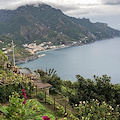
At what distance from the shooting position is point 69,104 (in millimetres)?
6906

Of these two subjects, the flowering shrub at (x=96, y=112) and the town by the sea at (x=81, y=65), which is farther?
the town by the sea at (x=81, y=65)

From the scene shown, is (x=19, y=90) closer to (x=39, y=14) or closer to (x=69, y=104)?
(x=69, y=104)

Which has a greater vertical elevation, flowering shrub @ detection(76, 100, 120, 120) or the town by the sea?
flowering shrub @ detection(76, 100, 120, 120)

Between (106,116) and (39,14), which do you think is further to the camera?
(39,14)

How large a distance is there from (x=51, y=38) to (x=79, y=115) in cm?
12095

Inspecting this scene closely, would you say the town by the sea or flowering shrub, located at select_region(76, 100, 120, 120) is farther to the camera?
the town by the sea

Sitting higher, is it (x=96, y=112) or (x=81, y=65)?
(x=96, y=112)

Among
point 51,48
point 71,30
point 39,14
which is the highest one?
point 39,14

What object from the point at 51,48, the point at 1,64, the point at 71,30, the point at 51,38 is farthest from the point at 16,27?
the point at 1,64

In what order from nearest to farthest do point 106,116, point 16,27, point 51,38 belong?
point 106,116 → point 51,38 → point 16,27

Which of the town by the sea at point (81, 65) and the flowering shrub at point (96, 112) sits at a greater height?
the flowering shrub at point (96, 112)

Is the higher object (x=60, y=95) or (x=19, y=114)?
(x=19, y=114)

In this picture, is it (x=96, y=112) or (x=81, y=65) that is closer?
(x=96, y=112)

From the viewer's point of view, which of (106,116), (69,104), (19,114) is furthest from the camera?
(69,104)
